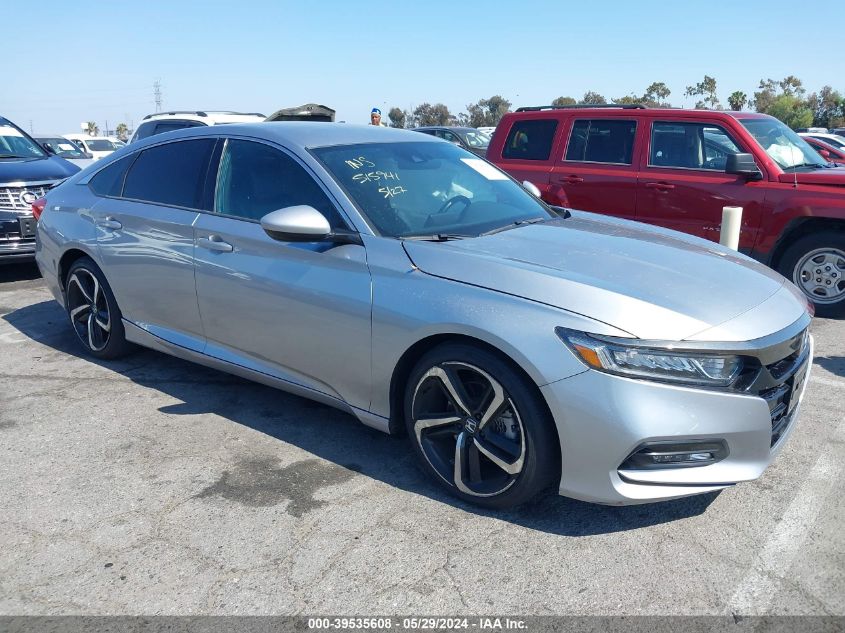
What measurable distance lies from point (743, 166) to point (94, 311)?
5.49 metres

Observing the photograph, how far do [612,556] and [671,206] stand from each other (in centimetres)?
486

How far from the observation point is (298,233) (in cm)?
343

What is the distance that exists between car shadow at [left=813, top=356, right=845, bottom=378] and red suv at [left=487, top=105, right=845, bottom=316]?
4.88 feet

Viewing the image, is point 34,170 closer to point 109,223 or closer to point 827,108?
point 109,223

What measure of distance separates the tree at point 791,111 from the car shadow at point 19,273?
49644mm

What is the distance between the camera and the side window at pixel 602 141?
7383mm

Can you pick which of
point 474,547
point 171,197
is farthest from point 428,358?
point 171,197

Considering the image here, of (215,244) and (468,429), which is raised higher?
(215,244)

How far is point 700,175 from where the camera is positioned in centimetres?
696

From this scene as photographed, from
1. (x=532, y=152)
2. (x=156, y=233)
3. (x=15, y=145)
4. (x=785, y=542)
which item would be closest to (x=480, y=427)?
(x=785, y=542)

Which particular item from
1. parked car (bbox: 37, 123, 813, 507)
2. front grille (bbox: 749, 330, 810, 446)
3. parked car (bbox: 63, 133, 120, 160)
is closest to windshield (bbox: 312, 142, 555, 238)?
parked car (bbox: 37, 123, 813, 507)

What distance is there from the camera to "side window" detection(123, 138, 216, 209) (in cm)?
439

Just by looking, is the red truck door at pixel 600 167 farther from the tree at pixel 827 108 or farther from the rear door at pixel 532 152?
the tree at pixel 827 108

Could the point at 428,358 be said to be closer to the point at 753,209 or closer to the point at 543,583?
the point at 543,583
